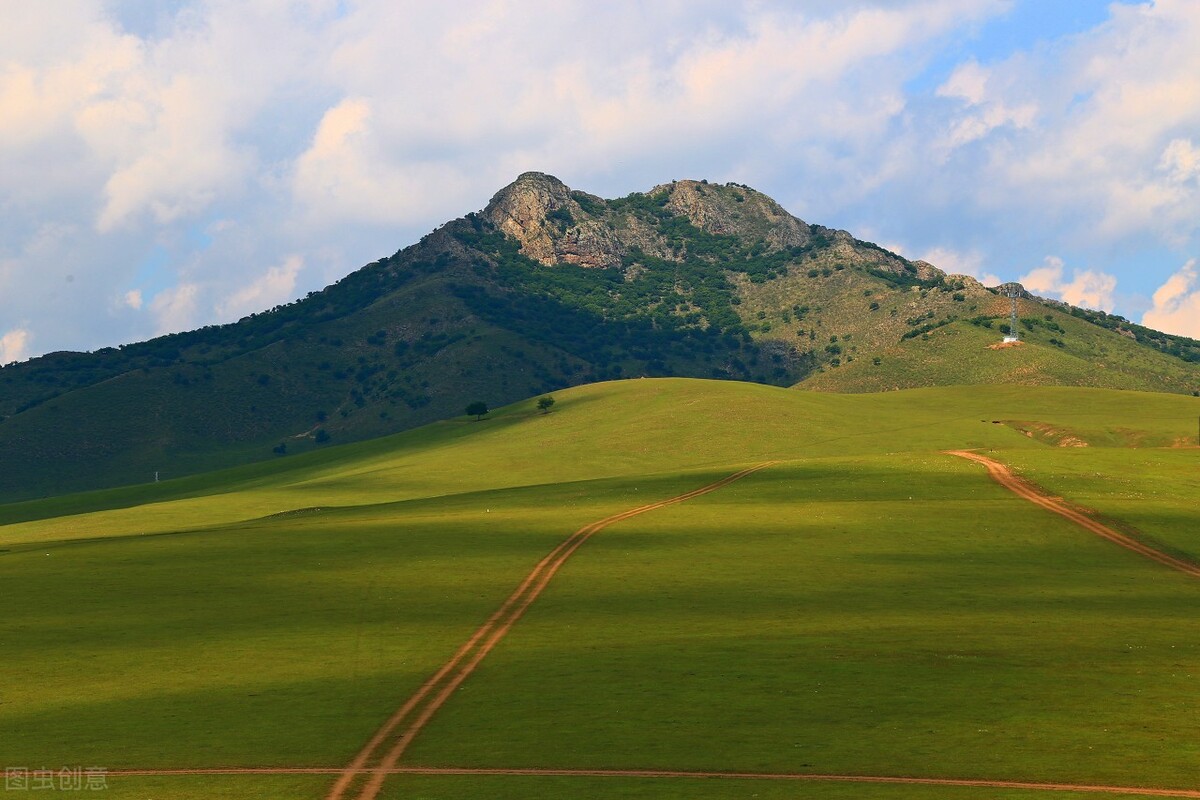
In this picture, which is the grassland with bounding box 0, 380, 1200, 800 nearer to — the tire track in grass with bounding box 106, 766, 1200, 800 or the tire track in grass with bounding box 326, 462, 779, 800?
the tire track in grass with bounding box 106, 766, 1200, 800

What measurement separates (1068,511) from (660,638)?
43.6 meters

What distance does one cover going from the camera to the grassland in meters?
32.8

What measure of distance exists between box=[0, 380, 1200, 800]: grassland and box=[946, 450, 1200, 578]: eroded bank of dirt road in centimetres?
153

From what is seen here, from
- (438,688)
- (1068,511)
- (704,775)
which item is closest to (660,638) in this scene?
(438,688)

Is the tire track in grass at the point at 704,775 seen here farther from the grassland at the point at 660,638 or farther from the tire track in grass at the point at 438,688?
the tire track in grass at the point at 438,688

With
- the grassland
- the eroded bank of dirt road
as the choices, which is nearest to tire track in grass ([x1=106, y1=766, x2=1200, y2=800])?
the grassland

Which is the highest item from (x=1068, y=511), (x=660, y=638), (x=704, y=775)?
(x=1068, y=511)

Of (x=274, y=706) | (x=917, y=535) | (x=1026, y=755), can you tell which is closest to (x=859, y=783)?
(x=1026, y=755)

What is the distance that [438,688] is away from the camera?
1575 inches

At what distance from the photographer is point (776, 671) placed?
4106 centimetres

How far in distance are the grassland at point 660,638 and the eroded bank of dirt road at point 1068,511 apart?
1.53 metres

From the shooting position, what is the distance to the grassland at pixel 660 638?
32.8 meters

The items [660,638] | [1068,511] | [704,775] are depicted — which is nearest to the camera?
[704,775]

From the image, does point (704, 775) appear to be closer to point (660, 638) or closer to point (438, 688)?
point (438, 688)
